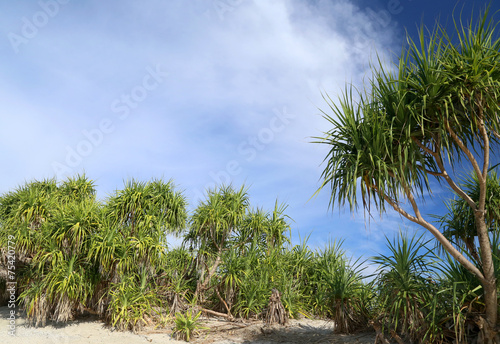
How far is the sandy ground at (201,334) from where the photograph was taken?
7348 mm

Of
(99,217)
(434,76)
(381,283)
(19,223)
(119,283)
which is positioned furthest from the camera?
(19,223)

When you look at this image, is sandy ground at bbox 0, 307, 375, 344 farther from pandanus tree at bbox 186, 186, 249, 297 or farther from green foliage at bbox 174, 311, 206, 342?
pandanus tree at bbox 186, 186, 249, 297

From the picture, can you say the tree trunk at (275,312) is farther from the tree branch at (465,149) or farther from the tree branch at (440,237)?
the tree branch at (465,149)

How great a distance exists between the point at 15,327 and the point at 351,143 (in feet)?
26.6

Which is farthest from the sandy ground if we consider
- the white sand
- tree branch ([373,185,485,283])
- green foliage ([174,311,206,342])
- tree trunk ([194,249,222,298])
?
tree branch ([373,185,485,283])

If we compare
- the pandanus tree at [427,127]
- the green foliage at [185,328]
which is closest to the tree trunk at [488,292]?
the pandanus tree at [427,127]

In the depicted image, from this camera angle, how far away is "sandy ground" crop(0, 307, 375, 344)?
7.35 meters

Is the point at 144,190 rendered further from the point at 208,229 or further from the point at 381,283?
the point at 381,283

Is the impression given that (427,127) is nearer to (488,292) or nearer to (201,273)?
(488,292)

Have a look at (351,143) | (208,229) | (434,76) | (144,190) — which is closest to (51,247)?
(144,190)

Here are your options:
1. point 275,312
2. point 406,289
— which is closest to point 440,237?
point 406,289

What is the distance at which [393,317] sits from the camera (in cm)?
588

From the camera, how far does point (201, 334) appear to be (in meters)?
7.94

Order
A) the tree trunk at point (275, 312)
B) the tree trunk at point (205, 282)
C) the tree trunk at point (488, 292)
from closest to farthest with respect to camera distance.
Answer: the tree trunk at point (488, 292) → the tree trunk at point (275, 312) → the tree trunk at point (205, 282)
